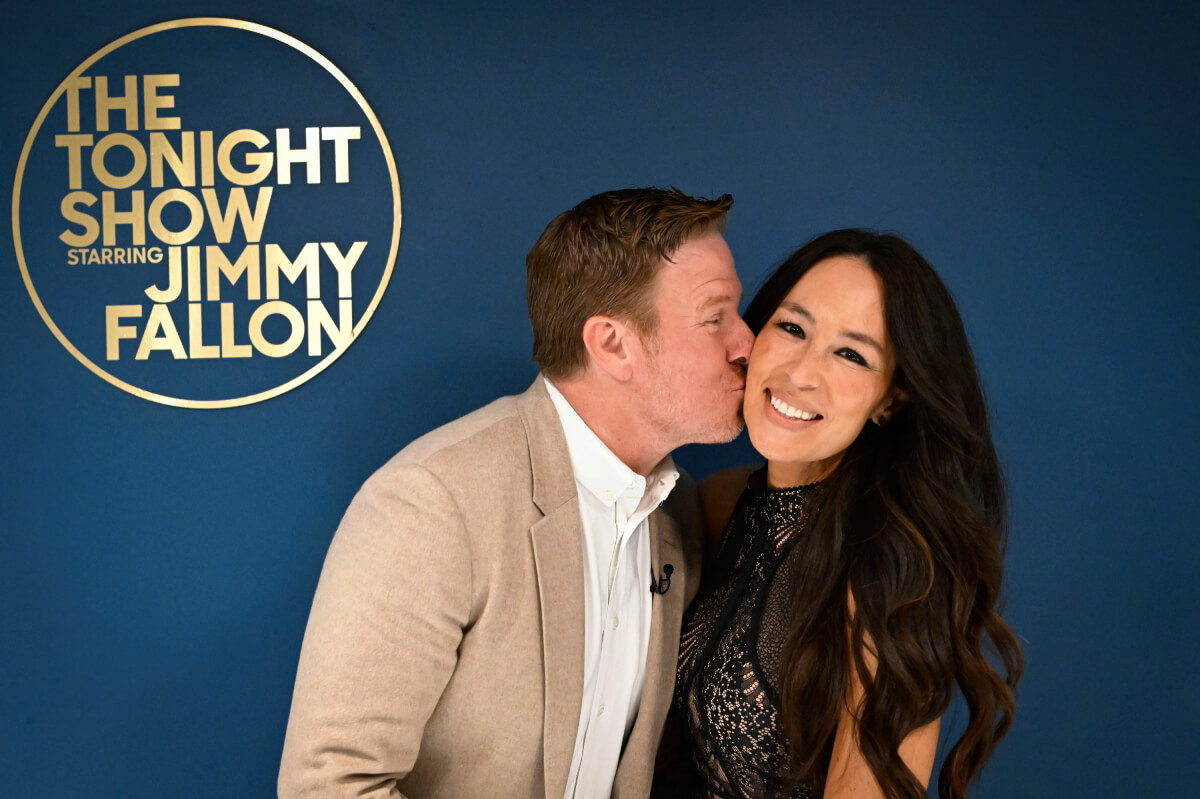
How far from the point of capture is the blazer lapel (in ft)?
5.57

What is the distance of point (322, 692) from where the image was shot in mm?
1548

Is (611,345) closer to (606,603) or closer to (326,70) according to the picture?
(606,603)

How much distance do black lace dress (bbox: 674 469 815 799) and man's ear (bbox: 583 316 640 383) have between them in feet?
1.42

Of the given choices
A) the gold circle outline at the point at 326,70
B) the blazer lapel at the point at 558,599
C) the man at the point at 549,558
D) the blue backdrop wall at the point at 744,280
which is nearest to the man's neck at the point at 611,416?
the man at the point at 549,558

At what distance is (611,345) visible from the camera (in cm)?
183

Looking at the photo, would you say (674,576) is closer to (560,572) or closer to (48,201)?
(560,572)

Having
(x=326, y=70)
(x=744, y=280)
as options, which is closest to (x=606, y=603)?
(x=744, y=280)

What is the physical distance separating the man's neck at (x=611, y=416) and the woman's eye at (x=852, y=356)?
0.39 m

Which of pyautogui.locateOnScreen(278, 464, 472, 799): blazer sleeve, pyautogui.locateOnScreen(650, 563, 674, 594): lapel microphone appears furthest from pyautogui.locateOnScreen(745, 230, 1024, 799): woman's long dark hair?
→ pyautogui.locateOnScreen(278, 464, 472, 799): blazer sleeve

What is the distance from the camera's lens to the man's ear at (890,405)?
1868 millimetres

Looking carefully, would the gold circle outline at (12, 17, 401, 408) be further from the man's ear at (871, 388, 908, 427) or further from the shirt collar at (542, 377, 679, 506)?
the man's ear at (871, 388, 908, 427)

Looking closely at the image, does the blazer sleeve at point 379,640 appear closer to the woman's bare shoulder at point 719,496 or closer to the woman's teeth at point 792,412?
the woman's teeth at point 792,412

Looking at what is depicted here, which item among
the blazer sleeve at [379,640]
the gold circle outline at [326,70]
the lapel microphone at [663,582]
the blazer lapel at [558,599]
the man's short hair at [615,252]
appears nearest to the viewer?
the blazer sleeve at [379,640]

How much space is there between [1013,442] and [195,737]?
78.1 inches
